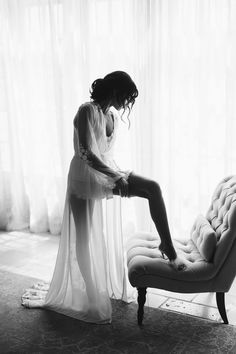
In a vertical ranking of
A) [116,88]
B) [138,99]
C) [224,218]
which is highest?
[116,88]

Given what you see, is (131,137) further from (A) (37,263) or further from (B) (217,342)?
(B) (217,342)

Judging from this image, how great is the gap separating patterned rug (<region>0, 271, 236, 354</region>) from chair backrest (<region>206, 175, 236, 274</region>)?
417mm

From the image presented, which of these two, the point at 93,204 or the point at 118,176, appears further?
the point at 93,204

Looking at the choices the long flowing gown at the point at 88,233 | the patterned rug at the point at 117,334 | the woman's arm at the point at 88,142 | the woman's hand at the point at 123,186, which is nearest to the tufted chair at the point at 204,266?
the patterned rug at the point at 117,334

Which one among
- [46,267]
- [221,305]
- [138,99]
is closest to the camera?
[221,305]

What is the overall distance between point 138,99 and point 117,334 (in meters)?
2.01

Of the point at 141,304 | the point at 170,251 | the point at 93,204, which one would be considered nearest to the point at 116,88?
the point at 93,204

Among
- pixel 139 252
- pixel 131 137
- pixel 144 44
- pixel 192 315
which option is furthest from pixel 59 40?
pixel 192 315

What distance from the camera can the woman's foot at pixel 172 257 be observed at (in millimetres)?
2432

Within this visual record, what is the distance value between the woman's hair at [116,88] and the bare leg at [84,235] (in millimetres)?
640

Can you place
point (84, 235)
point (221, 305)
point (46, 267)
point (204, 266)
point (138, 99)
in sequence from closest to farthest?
point (204, 266), point (221, 305), point (84, 235), point (46, 267), point (138, 99)

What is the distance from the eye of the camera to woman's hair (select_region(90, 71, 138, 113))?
2.51 metres

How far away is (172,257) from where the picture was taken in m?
2.50

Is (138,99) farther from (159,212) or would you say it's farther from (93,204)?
(159,212)
